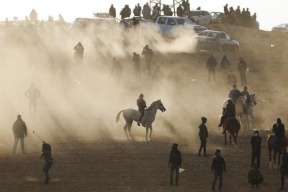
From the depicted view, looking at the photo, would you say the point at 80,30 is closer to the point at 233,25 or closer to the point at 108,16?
the point at 108,16

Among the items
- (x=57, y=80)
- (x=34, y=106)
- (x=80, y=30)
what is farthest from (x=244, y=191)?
(x=80, y=30)

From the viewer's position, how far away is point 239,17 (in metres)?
91.6

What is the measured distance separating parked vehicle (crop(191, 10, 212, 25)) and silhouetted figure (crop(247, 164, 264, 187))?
170ft

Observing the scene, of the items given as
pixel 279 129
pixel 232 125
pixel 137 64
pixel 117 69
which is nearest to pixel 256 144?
pixel 279 129

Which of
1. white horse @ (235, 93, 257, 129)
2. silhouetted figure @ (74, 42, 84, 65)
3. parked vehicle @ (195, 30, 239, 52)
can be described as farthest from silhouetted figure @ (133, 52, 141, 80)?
white horse @ (235, 93, 257, 129)

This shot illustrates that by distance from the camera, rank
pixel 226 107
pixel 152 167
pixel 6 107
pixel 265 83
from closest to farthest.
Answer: pixel 152 167, pixel 226 107, pixel 6 107, pixel 265 83

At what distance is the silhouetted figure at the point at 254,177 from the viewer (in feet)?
124

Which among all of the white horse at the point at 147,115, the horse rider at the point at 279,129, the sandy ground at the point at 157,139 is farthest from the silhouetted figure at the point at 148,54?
the horse rider at the point at 279,129

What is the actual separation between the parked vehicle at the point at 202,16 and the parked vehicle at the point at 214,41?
43.3 feet

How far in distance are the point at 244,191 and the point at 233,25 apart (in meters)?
53.5

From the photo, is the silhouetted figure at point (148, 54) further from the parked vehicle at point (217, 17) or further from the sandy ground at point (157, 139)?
the parked vehicle at point (217, 17)

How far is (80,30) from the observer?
82.5 meters

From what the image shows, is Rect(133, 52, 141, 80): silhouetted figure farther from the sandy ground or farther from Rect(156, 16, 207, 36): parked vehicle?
Rect(156, 16, 207, 36): parked vehicle

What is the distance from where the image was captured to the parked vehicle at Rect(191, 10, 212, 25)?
89.7 metres
